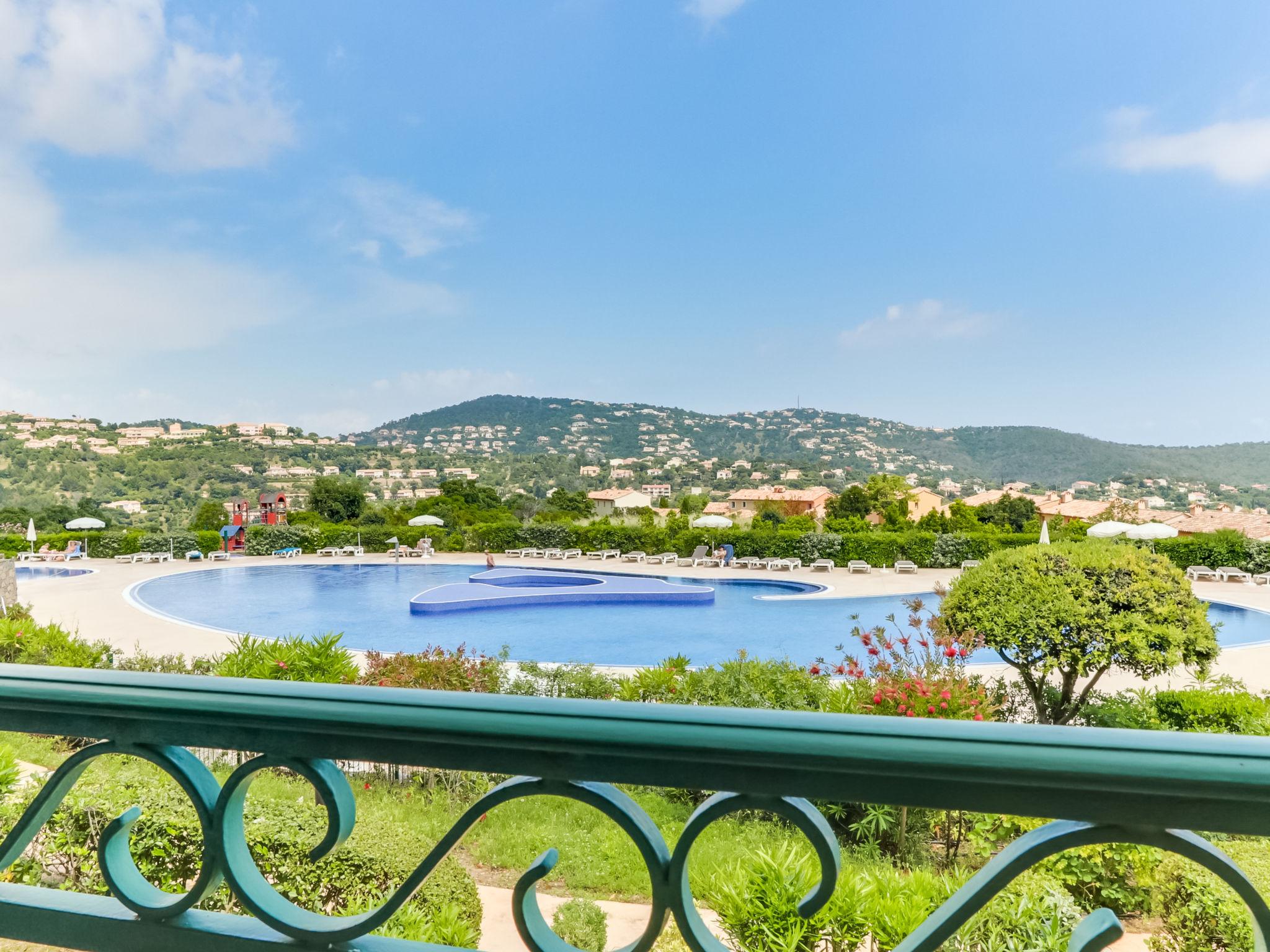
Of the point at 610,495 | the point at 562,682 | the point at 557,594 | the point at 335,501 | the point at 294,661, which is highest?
the point at 610,495

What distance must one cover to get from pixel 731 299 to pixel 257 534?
49.1m

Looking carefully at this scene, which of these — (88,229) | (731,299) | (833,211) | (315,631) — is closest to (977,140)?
(833,211)

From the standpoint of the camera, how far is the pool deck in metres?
10.2

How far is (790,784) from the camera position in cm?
53

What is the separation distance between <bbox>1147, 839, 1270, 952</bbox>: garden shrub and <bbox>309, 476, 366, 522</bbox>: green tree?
1129 inches

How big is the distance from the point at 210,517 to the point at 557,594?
17.3 metres

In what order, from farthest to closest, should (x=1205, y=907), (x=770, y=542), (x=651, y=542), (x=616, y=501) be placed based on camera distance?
(x=616, y=501) < (x=651, y=542) < (x=770, y=542) < (x=1205, y=907)

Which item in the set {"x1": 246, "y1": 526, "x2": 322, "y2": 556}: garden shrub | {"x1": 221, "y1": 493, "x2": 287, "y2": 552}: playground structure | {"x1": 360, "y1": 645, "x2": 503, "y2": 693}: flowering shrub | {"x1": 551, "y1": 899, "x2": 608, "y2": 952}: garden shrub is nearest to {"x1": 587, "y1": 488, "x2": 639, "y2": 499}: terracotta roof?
{"x1": 221, "y1": 493, "x2": 287, "y2": 552}: playground structure

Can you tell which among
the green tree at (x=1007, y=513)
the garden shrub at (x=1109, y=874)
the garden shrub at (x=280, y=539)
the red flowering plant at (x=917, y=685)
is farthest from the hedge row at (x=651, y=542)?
the garden shrub at (x=1109, y=874)

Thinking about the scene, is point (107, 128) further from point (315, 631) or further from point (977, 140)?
point (977, 140)

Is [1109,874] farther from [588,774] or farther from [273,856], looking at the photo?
[588,774]

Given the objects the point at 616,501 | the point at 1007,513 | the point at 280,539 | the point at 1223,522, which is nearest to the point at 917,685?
the point at 280,539

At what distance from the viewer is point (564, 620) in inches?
588

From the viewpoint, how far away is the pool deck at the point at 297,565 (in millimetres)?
10195
